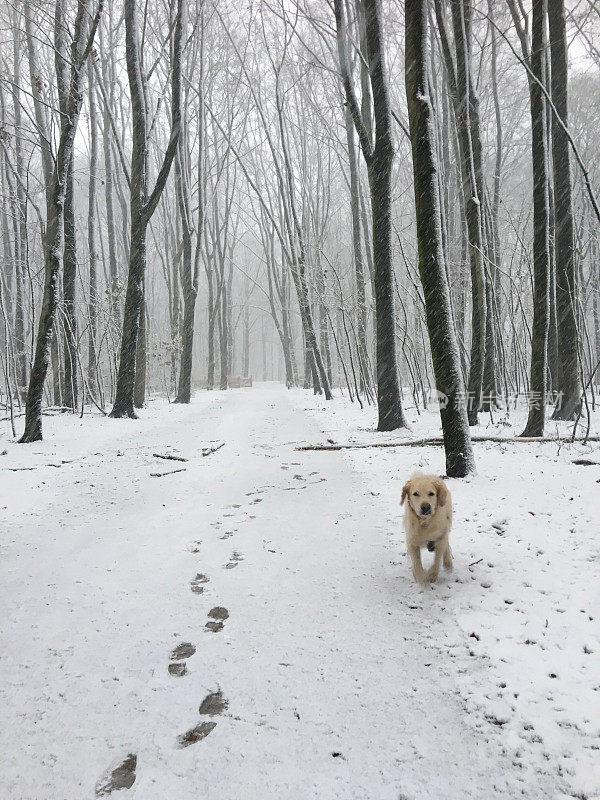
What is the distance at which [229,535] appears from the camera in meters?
3.86

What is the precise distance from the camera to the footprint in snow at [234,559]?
323cm

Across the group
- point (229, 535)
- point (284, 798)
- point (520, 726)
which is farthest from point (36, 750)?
point (229, 535)

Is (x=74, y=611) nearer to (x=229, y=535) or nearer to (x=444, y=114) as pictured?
(x=229, y=535)

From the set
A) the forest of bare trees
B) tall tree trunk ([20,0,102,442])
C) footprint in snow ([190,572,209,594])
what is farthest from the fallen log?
tall tree trunk ([20,0,102,442])

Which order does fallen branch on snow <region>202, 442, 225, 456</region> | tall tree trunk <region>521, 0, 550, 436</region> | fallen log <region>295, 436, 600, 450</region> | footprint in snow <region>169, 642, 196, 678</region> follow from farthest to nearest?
fallen branch on snow <region>202, 442, 225, 456</region>
tall tree trunk <region>521, 0, 550, 436</region>
fallen log <region>295, 436, 600, 450</region>
footprint in snow <region>169, 642, 196, 678</region>

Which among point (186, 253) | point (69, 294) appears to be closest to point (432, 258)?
point (69, 294)

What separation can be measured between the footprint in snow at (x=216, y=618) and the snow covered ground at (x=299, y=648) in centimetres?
1

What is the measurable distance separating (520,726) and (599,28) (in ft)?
56.2

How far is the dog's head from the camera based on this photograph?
9.05 feet

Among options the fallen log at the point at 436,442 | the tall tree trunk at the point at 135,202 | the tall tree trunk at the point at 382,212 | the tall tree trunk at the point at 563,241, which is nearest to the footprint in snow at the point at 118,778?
the fallen log at the point at 436,442

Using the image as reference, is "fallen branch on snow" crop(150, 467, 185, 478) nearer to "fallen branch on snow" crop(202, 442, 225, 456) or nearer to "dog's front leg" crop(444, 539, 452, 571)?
"fallen branch on snow" crop(202, 442, 225, 456)

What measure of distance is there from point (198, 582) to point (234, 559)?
42 cm

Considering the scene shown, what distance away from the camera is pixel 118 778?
4.98ft

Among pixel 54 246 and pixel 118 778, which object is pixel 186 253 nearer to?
pixel 54 246
